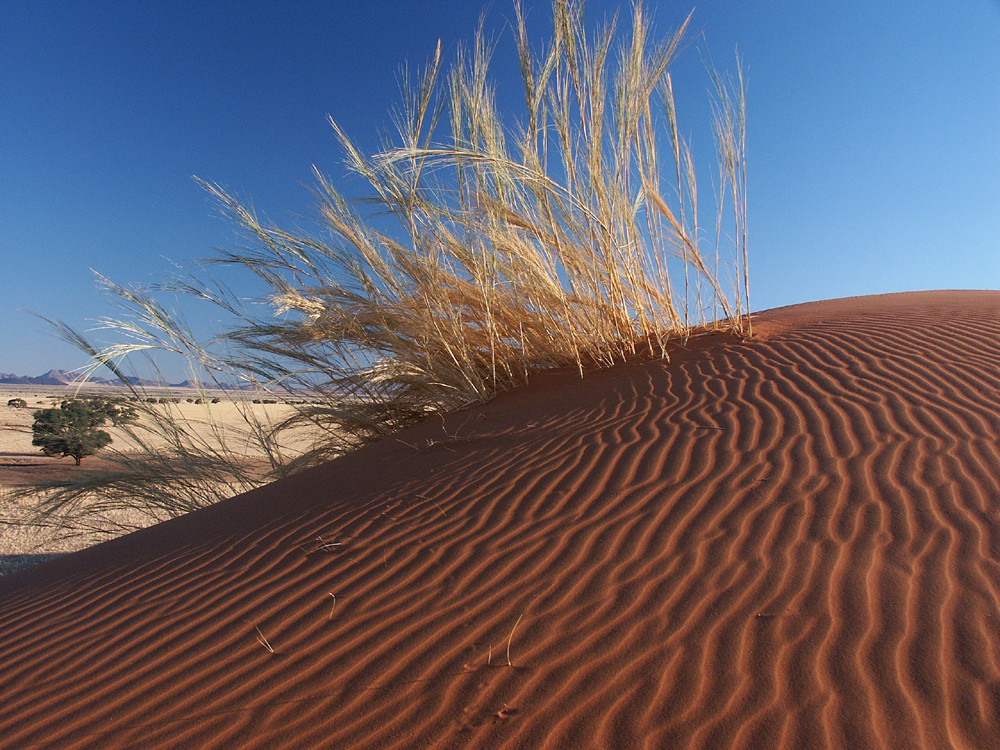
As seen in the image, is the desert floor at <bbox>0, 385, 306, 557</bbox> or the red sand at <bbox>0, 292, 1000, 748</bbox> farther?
the desert floor at <bbox>0, 385, 306, 557</bbox>

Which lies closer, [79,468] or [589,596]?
[589,596]

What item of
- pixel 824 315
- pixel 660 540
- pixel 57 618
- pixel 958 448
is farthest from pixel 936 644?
pixel 824 315

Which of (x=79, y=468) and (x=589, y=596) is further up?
(x=79, y=468)

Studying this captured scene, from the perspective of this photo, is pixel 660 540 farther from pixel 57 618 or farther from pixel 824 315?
pixel 824 315

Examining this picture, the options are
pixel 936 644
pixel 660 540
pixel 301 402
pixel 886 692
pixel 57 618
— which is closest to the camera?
pixel 886 692

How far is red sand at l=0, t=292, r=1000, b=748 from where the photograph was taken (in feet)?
6.12

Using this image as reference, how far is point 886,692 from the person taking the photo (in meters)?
1.79

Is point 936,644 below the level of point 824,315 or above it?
below

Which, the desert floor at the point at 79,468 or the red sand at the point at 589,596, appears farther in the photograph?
the desert floor at the point at 79,468

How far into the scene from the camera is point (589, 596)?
2.39 m

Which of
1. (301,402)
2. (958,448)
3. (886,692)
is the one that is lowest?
(886,692)

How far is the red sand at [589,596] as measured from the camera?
6.12 ft

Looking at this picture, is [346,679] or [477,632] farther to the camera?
[477,632]

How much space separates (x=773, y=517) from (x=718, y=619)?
0.72 metres
